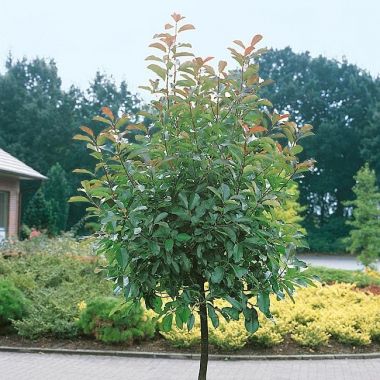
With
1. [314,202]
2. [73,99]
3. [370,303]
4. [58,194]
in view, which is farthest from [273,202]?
[73,99]

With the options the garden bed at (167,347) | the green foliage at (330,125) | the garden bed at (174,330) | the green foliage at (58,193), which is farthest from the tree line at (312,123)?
the garden bed at (167,347)

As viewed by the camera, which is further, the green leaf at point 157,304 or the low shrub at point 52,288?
the low shrub at point 52,288

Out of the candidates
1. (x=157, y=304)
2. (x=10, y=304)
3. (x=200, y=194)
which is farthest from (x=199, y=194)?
(x=10, y=304)

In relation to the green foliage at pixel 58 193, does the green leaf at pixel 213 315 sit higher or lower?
lower

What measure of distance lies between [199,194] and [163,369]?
4499mm

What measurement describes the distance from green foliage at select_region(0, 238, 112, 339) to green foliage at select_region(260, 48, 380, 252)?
2836 cm

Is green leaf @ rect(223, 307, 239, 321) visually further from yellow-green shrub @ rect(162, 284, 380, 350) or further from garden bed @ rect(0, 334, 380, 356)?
garden bed @ rect(0, 334, 380, 356)

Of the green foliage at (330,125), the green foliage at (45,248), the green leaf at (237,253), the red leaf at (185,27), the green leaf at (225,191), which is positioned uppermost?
the green foliage at (330,125)

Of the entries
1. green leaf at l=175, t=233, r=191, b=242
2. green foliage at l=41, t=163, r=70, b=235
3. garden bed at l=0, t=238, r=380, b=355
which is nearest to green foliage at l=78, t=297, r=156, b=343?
garden bed at l=0, t=238, r=380, b=355

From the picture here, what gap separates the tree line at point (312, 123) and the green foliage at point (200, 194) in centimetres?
3712

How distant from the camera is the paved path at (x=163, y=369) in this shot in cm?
771

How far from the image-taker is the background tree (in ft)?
13.5

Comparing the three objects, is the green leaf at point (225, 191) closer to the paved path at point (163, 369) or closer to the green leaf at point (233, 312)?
the green leaf at point (233, 312)

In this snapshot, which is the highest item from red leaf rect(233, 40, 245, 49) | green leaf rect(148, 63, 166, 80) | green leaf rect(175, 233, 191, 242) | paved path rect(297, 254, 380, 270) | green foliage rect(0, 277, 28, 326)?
red leaf rect(233, 40, 245, 49)
